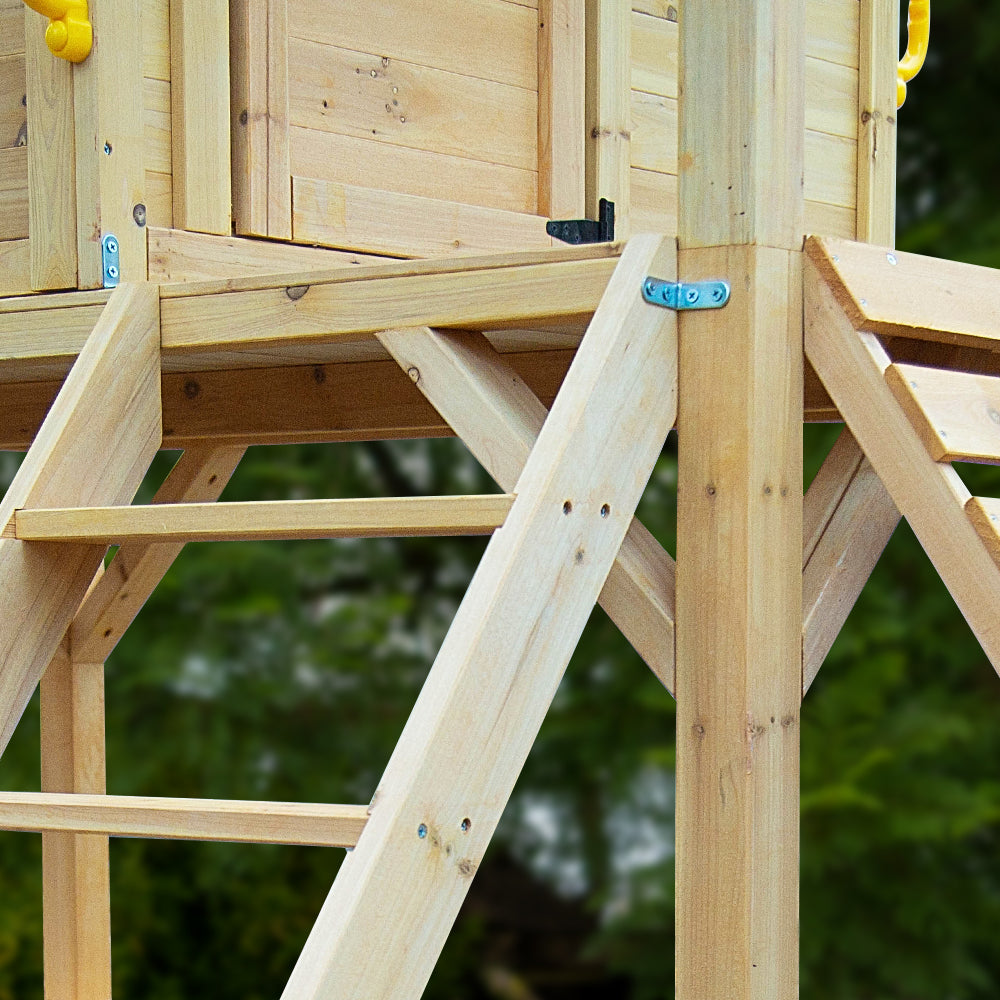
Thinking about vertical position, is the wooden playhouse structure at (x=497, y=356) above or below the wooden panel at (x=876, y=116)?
below

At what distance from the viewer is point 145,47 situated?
2355mm

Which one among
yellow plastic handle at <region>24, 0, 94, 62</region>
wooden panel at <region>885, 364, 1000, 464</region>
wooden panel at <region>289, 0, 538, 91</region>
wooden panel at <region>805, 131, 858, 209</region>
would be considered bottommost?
wooden panel at <region>885, 364, 1000, 464</region>

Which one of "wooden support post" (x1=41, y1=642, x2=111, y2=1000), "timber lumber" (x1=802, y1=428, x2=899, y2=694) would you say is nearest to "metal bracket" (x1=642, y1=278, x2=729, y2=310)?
"timber lumber" (x1=802, y1=428, x2=899, y2=694)

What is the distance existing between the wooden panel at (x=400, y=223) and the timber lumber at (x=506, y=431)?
578mm

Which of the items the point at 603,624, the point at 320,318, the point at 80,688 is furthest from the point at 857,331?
the point at 603,624

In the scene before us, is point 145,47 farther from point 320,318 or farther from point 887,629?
point 887,629

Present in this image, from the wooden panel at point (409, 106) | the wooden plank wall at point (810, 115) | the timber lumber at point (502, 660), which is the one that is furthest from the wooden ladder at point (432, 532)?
the wooden plank wall at point (810, 115)

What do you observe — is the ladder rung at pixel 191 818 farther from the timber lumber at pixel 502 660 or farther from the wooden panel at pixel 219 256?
the wooden panel at pixel 219 256

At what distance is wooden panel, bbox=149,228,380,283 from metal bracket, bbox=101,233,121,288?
0.18 feet

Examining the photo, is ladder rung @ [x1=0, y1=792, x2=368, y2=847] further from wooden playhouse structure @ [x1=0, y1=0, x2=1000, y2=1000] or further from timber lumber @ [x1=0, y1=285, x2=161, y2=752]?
timber lumber @ [x1=0, y1=285, x2=161, y2=752]

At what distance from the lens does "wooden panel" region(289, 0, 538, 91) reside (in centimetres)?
254

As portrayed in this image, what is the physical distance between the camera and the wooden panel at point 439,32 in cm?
254

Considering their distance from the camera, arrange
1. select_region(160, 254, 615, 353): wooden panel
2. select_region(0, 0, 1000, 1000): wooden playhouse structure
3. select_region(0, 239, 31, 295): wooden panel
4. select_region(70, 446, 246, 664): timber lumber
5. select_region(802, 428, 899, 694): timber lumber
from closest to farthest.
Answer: select_region(0, 0, 1000, 1000): wooden playhouse structure, select_region(160, 254, 615, 353): wooden panel, select_region(802, 428, 899, 694): timber lumber, select_region(0, 239, 31, 295): wooden panel, select_region(70, 446, 246, 664): timber lumber

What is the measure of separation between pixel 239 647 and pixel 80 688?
3.20 metres
